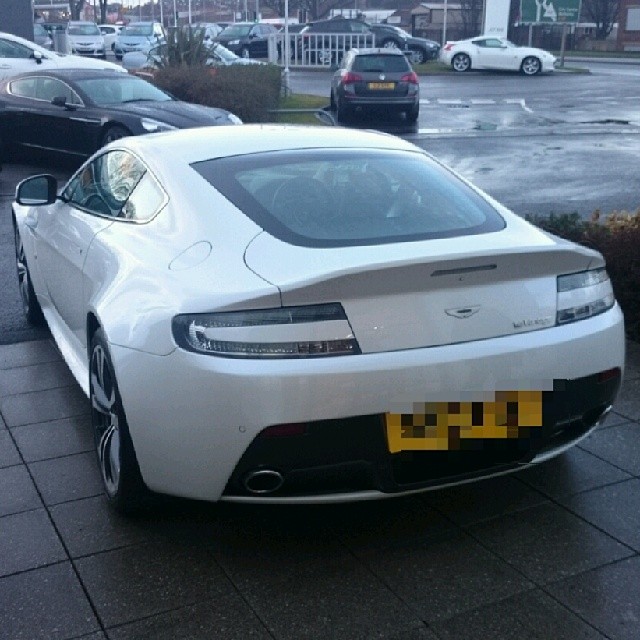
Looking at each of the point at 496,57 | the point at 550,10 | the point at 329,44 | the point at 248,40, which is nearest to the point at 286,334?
the point at 496,57

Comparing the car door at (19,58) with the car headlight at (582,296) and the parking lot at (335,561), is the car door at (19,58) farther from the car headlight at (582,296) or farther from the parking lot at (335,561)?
the car headlight at (582,296)

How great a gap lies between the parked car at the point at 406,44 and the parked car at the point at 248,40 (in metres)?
4.67

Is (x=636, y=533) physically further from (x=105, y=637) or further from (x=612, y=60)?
(x=612, y=60)

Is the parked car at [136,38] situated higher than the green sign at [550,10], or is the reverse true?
the green sign at [550,10]

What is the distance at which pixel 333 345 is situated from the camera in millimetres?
3301

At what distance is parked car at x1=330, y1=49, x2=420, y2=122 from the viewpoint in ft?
71.2

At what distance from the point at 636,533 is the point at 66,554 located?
2.12m

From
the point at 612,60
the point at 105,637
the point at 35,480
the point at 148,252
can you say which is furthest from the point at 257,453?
the point at 612,60

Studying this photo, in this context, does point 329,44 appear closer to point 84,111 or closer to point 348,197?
point 84,111

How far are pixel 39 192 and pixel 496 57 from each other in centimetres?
3380

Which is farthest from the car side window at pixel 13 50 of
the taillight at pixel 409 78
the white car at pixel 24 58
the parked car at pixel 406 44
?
the parked car at pixel 406 44

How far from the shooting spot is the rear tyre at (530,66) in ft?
119

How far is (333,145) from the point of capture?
4.61 m

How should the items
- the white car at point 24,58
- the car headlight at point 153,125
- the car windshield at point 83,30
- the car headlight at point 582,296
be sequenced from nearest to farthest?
the car headlight at point 582,296 → the car headlight at point 153,125 → the white car at point 24,58 → the car windshield at point 83,30
